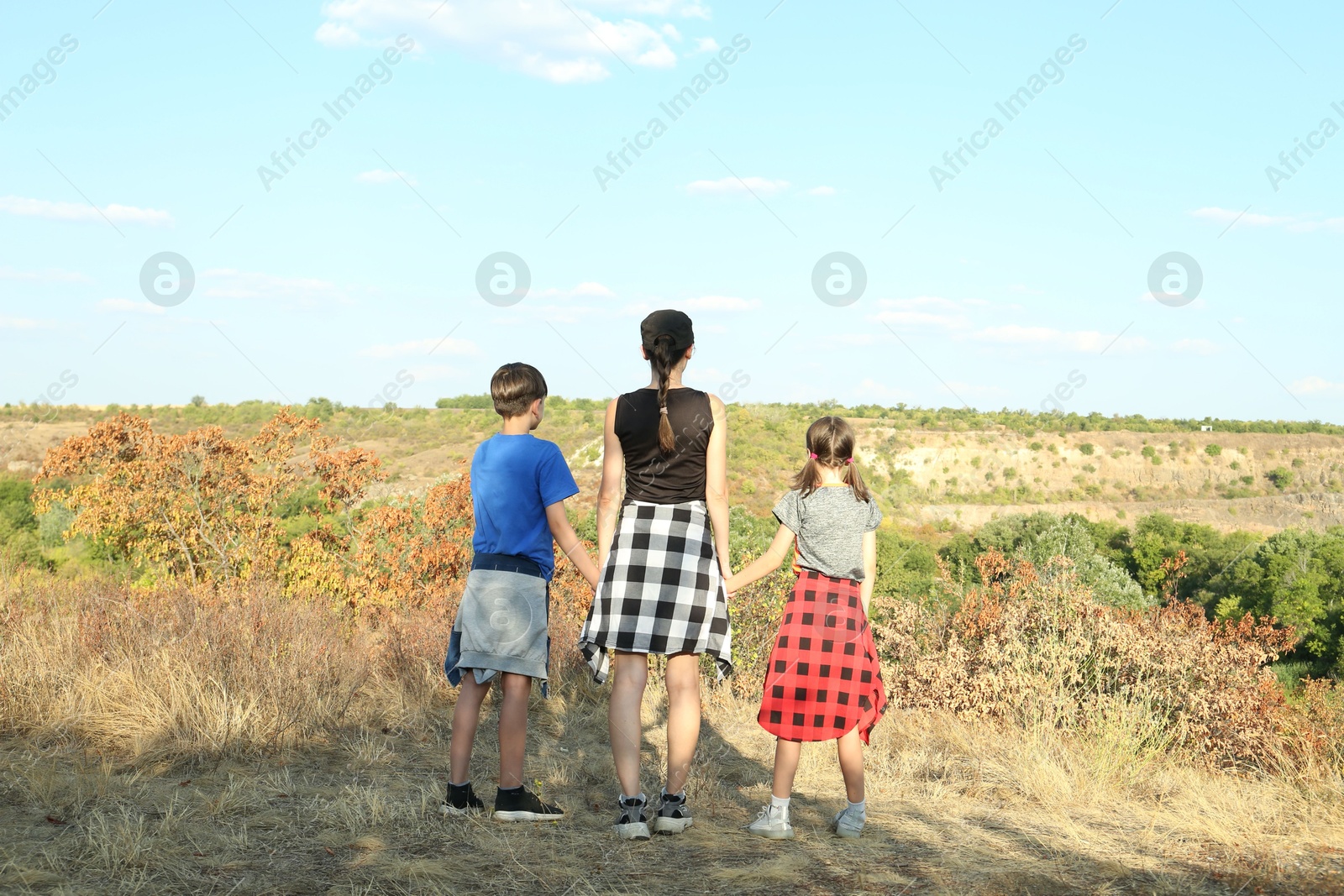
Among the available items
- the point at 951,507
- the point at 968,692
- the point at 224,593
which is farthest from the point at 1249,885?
the point at 951,507

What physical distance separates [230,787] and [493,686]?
2.58m

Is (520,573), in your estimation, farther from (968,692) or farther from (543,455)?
(968,692)

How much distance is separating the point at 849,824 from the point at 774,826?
0.30 meters

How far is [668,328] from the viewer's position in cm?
351

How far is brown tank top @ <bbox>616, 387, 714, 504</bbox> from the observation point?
3441 mm

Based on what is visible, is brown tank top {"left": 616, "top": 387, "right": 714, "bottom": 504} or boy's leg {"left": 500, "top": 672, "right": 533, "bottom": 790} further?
boy's leg {"left": 500, "top": 672, "right": 533, "bottom": 790}

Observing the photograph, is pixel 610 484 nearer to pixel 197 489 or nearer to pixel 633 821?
pixel 633 821

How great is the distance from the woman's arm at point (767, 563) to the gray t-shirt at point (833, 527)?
4 cm

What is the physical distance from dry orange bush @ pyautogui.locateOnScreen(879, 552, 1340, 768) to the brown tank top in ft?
10.3

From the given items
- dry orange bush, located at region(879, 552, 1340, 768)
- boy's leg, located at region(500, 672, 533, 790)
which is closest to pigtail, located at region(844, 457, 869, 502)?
boy's leg, located at region(500, 672, 533, 790)

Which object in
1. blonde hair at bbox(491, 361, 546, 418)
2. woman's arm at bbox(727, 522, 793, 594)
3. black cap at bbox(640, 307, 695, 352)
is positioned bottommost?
woman's arm at bbox(727, 522, 793, 594)

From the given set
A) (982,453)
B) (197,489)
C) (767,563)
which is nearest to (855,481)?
(767,563)

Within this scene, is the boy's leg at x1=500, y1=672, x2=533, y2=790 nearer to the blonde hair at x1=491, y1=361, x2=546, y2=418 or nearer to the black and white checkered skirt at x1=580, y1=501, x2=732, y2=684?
the black and white checkered skirt at x1=580, y1=501, x2=732, y2=684

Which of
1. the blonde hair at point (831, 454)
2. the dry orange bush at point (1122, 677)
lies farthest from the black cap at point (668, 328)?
the dry orange bush at point (1122, 677)
